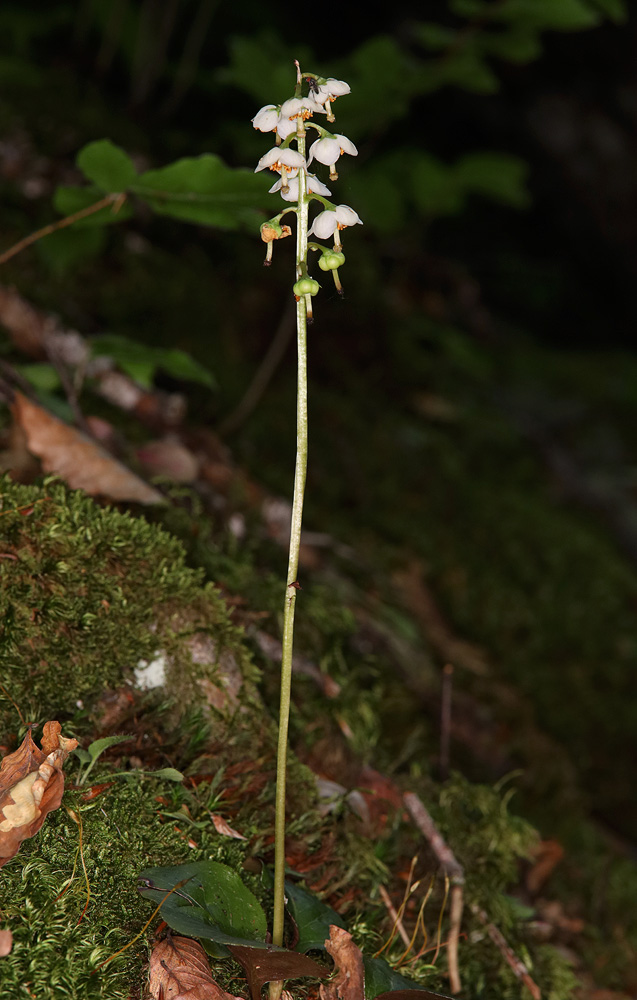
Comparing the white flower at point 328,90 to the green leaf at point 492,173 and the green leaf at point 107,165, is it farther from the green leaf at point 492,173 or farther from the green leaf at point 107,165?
the green leaf at point 492,173

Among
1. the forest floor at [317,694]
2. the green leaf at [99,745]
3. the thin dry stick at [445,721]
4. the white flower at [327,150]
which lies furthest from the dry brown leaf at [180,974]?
the white flower at [327,150]

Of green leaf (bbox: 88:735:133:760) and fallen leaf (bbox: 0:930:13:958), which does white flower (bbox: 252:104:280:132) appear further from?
fallen leaf (bbox: 0:930:13:958)

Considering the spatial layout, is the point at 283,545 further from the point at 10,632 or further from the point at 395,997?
the point at 395,997

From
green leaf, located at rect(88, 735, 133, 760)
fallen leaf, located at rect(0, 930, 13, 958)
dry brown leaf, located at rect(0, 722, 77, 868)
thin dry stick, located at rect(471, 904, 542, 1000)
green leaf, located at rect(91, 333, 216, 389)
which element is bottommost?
thin dry stick, located at rect(471, 904, 542, 1000)

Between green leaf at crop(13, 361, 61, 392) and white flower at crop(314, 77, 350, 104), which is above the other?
white flower at crop(314, 77, 350, 104)

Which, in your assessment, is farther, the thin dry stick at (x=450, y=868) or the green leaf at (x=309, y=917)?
the thin dry stick at (x=450, y=868)

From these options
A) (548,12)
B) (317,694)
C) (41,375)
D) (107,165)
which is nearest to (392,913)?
(317,694)

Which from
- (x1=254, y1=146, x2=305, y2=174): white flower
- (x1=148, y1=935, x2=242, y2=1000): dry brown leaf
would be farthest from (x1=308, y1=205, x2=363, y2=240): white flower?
(x1=148, y1=935, x2=242, y2=1000): dry brown leaf
